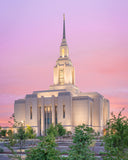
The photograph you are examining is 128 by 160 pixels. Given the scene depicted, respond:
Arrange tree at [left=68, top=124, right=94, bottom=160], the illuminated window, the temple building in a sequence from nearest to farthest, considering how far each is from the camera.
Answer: tree at [left=68, top=124, right=94, bottom=160] < the temple building < the illuminated window

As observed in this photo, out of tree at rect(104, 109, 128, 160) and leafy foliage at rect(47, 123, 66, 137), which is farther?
leafy foliage at rect(47, 123, 66, 137)

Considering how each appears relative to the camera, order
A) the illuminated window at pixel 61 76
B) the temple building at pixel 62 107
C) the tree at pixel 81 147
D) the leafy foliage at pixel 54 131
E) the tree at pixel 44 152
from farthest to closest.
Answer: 1. the illuminated window at pixel 61 76
2. the temple building at pixel 62 107
3. the leafy foliage at pixel 54 131
4. the tree at pixel 81 147
5. the tree at pixel 44 152

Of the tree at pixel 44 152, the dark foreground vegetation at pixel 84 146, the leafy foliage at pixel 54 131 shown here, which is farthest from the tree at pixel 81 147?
the leafy foliage at pixel 54 131

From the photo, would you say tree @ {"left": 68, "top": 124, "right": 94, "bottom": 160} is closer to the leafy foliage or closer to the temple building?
the leafy foliage

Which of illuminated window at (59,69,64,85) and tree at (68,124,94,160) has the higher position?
illuminated window at (59,69,64,85)

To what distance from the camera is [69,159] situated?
33.2 ft

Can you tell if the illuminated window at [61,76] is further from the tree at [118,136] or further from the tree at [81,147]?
the tree at [81,147]

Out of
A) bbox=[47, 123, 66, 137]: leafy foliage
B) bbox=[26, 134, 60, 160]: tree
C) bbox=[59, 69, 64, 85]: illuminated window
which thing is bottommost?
bbox=[47, 123, 66, 137]: leafy foliage

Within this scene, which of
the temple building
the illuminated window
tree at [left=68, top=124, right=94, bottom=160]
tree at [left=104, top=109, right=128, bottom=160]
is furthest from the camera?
the illuminated window

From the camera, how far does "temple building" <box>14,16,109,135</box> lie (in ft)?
220

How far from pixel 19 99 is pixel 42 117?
11.2 meters

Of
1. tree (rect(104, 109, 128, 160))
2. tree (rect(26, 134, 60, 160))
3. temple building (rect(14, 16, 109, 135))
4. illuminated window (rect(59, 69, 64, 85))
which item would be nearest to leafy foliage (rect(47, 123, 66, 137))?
temple building (rect(14, 16, 109, 135))

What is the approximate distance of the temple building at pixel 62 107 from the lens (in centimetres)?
6706

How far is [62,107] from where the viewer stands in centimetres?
6731
